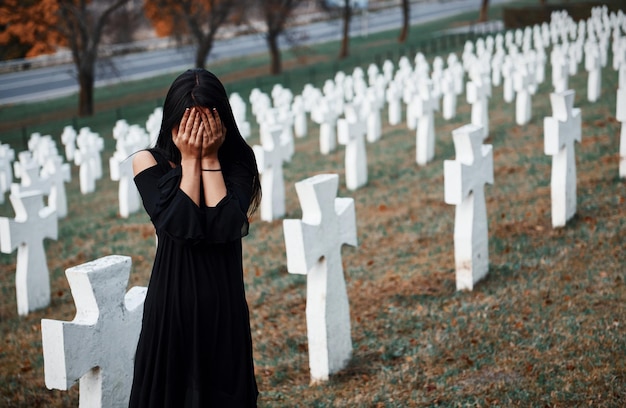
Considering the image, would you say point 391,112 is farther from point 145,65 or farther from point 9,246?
point 145,65

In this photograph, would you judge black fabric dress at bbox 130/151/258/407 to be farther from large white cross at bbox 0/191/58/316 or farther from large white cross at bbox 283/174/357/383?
large white cross at bbox 0/191/58/316

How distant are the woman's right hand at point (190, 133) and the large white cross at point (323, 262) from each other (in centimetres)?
170

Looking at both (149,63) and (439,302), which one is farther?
(149,63)

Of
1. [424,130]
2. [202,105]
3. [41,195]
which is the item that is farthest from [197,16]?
[202,105]

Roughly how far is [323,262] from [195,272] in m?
1.97

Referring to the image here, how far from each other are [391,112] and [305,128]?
2116 millimetres

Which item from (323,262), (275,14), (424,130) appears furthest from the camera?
(275,14)

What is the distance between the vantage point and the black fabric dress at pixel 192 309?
3.39 metres

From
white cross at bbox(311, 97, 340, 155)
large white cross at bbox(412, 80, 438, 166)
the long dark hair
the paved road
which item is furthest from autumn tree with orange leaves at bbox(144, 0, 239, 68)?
the long dark hair

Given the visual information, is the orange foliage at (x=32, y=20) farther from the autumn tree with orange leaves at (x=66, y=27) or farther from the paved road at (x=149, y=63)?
the paved road at (x=149, y=63)

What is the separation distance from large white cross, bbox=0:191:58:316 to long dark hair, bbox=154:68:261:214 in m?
4.52

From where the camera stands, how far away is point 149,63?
4484 cm

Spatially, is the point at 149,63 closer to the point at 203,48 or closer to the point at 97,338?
the point at 203,48

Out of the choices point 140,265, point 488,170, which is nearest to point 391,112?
point 140,265
